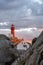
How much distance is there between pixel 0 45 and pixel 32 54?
29.6 feet

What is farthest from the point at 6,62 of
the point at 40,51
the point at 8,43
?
the point at 40,51

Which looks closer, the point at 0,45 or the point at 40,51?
the point at 40,51

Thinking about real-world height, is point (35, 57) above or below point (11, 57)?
above

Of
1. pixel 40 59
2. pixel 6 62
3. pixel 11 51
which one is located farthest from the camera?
pixel 11 51

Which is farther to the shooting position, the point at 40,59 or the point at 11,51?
the point at 11,51

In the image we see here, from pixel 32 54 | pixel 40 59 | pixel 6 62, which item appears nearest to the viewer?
pixel 40 59

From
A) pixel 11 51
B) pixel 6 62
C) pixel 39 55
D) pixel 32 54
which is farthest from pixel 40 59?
pixel 11 51

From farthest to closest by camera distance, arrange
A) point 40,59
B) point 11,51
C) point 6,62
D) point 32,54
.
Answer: point 11,51 → point 6,62 → point 32,54 → point 40,59

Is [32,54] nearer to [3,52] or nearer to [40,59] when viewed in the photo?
[40,59]

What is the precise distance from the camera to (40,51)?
Answer: 27.7ft

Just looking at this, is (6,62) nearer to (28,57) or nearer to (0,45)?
(0,45)

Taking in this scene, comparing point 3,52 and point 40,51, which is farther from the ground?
point 40,51

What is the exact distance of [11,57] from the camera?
17234 mm

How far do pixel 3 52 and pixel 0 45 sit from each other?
60 cm
